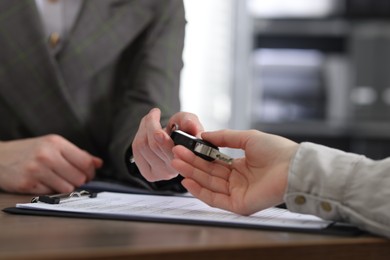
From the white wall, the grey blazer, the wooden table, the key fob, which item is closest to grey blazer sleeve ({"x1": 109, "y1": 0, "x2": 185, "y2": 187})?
the grey blazer

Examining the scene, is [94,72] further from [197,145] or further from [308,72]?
[308,72]

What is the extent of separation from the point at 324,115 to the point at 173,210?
1975 mm

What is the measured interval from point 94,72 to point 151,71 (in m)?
0.09

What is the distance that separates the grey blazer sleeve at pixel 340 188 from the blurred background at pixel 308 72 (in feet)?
6.26

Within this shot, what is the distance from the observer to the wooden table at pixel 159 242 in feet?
1.44

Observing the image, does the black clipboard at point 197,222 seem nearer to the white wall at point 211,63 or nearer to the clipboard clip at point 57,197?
the clipboard clip at point 57,197

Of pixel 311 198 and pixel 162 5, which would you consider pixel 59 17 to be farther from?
pixel 311 198

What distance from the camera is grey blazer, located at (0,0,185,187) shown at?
3.32 feet

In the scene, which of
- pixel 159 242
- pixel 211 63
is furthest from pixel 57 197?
pixel 211 63

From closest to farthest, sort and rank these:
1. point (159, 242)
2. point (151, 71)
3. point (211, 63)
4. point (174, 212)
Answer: point (159, 242) → point (174, 212) → point (151, 71) → point (211, 63)

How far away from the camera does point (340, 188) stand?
1.88ft

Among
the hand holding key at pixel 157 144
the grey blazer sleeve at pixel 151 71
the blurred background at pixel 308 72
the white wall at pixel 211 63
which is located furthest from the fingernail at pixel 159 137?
the blurred background at pixel 308 72

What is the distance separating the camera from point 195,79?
7.66 ft

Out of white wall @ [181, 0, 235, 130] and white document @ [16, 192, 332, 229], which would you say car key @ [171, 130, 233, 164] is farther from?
white wall @ [181, 0, 235, 130]
